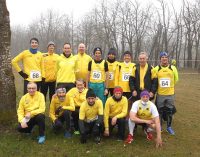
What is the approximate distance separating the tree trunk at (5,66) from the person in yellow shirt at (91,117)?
1.75 meters

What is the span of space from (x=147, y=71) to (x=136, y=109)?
3.38 ft

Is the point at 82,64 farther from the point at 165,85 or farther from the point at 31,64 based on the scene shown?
the point at 165,85

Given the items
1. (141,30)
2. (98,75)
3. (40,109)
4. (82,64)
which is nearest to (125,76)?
(98,75)

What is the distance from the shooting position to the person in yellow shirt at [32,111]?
646 cm

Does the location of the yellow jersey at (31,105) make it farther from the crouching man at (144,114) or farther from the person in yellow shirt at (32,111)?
the crouching man at (144,114)

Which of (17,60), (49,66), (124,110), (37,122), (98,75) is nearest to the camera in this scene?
(37,122)

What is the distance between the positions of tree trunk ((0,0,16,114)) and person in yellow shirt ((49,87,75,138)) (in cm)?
102

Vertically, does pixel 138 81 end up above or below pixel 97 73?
below

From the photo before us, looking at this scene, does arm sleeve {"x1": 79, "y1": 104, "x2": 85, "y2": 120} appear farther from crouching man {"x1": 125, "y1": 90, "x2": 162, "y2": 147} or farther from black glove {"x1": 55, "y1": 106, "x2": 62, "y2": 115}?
crouching man {"x1": 125, "y1": 90, "x2": 162, "y2": 147}

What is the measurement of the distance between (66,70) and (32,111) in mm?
1406

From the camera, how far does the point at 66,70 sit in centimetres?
739

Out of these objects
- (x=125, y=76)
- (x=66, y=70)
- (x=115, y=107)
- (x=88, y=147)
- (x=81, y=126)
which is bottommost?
(x=88, y=147)

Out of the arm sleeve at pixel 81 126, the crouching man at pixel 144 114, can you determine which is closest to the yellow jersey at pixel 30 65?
the arm sleeve at pixel 81 126

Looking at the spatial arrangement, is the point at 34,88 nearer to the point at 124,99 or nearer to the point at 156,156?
the point at 124,99
